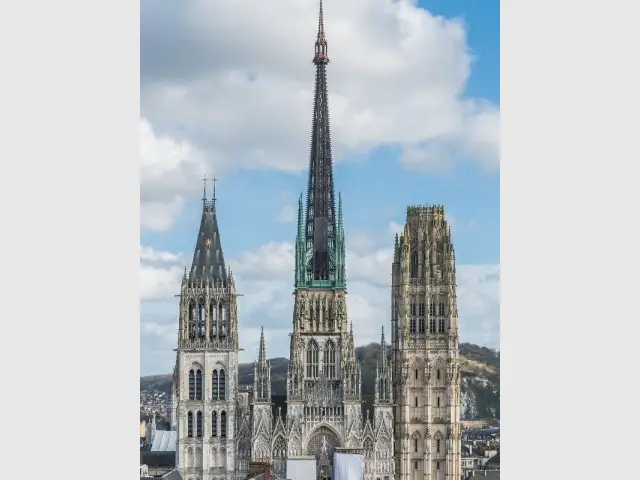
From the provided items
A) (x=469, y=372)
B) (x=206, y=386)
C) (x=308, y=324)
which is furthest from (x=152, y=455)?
(x=469, y=372)

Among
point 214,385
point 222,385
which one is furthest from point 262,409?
point 214,385

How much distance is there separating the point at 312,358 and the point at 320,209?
5.34 metres

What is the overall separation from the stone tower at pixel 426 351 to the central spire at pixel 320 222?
257 cm

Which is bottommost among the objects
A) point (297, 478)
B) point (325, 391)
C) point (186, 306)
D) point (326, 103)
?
point (297, 478)

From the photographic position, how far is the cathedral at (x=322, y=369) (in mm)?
43031

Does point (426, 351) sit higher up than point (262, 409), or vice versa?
point (426, 351)

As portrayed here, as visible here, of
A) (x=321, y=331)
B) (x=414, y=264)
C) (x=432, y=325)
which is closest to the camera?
(x=321, y=331)

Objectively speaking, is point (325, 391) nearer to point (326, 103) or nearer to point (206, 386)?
point (206, 386)

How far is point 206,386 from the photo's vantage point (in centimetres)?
4316

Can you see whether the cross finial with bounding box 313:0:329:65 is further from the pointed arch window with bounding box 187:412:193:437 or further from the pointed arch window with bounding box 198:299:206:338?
the pointed arch window with bounding box 187:412:193:437

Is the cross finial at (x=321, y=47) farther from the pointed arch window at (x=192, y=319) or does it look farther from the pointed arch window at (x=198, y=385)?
the pointed arch window at (x=198, y=385)

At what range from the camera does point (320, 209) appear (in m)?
Result: 44.3

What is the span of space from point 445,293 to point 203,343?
8.97m

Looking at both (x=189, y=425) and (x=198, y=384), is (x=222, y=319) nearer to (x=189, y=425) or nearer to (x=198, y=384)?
(x=198, y=384)
